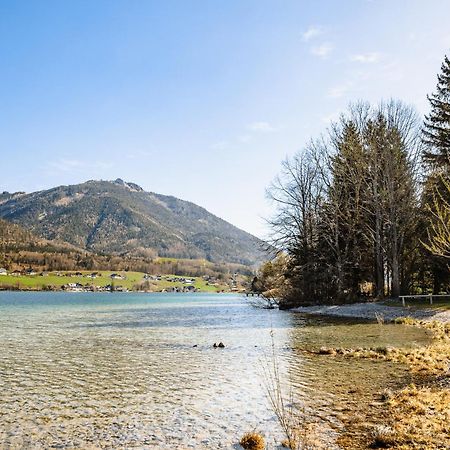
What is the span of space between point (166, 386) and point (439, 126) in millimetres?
35525

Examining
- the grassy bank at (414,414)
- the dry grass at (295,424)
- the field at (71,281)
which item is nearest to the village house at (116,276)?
the field at (71,281)

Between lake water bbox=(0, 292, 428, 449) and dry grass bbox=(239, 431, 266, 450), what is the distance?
0.62 feet

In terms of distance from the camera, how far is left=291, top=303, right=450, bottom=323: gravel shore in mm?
26859

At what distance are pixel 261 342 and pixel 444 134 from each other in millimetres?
26423

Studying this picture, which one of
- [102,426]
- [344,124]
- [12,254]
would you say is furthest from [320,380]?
[12,254]

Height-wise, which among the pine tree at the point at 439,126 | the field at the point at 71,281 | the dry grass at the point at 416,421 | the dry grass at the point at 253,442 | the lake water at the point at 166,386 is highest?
the pine tree at the point at 439,126

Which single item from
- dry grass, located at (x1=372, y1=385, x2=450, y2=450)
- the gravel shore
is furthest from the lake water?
the gravel shore

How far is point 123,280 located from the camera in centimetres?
18900

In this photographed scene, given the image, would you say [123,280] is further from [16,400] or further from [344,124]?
[16,400]

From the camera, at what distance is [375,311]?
31.3 metres

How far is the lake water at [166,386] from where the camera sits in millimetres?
8328

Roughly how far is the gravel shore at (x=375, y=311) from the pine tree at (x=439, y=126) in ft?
44.1

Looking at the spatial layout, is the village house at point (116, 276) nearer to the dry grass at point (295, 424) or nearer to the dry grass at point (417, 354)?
the dry grass at point (417, 354)

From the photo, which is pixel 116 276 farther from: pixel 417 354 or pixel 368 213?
pixel 417 354
